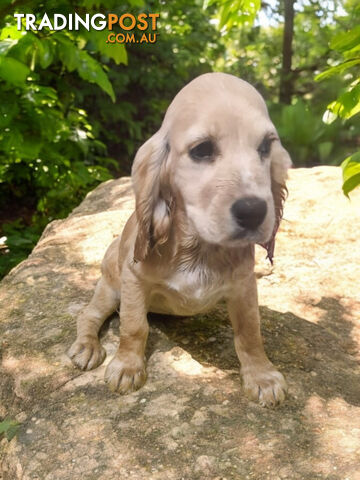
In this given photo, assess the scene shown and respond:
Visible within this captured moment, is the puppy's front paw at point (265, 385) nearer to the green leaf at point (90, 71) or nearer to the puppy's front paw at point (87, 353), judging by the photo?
the puppy's front paw at point (87, 353)

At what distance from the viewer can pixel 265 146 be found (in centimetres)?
216

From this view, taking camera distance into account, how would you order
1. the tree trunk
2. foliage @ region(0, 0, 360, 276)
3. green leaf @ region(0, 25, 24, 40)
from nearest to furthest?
green leaf @ region(0, 25, 24, 40)
foliage @ region(0, 0, 360, 276)
the tree trunk

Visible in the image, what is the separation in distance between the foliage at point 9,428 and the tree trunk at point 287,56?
8123 millimetres

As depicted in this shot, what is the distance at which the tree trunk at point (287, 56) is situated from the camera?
28.5 feet

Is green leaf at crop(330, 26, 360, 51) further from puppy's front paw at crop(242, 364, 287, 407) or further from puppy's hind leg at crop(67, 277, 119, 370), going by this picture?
puppy's hind leg at crop(67, 277, 119, 370)

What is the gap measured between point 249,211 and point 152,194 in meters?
0.54

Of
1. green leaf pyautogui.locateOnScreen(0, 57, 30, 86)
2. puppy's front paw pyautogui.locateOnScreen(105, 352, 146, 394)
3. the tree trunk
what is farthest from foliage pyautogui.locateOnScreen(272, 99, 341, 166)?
puppy's front paw pyautogui.locateOnScreen(105, 352, 146, 394)

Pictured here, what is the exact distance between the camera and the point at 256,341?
106 inches

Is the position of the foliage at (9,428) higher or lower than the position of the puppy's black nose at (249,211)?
lower

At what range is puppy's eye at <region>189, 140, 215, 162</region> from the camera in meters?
2.06

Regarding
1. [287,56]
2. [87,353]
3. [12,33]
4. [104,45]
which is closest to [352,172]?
[104,45]

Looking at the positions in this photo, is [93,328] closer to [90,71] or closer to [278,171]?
[278,171]

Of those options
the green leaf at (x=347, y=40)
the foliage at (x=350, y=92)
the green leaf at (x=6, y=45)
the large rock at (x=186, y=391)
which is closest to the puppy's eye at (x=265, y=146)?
the foliage at (x=350, y=92)

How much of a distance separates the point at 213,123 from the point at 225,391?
1.34m
